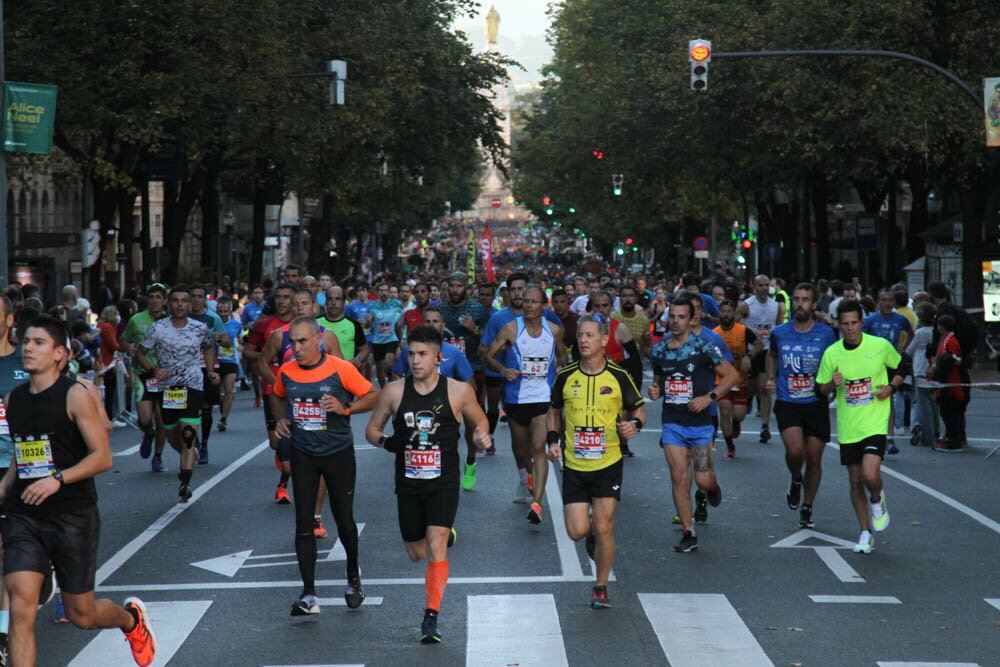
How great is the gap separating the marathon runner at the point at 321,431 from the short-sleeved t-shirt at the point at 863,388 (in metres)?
3.73

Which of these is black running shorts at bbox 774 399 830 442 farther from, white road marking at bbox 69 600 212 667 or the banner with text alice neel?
the banner with text alice neel

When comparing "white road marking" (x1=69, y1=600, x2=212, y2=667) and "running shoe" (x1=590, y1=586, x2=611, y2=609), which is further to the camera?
"running shoe" (x1=590, y1=586, x2=611, y2=609)

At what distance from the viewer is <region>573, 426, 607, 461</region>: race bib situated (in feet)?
33.5

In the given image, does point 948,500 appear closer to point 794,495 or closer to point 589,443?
point 794,495

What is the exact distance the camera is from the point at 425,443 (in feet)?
30.6

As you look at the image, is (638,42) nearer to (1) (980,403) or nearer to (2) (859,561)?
(1) (980,403)

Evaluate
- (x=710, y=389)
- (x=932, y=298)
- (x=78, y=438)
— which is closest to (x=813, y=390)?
(x=710, y=389)

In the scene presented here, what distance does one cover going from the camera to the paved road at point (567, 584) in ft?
28.7

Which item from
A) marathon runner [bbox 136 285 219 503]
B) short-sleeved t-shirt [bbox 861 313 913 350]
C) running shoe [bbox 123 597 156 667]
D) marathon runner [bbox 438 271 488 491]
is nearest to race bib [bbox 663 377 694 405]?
marathon runner [bbox 136 285 219 503]

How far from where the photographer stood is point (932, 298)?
2142cm

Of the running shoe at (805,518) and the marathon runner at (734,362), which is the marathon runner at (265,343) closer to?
the running shoe at (805,518)

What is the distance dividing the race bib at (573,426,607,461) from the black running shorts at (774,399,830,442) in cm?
296

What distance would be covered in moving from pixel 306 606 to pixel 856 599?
10.7ft

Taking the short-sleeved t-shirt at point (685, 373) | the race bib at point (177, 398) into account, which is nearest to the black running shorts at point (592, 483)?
the short-sleeved t-shirt at point (685, 373)
